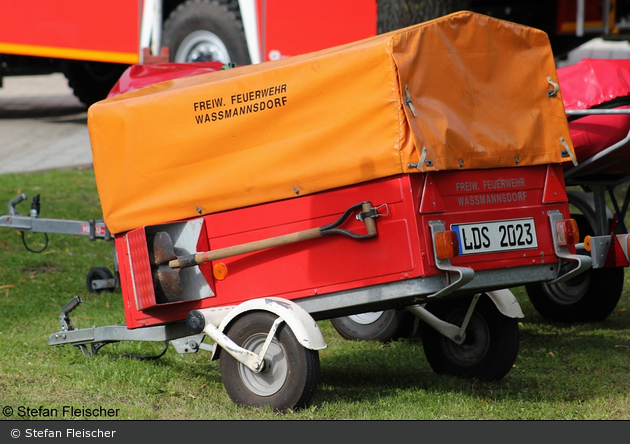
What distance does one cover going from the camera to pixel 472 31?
178 inches

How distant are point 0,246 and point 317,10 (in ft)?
16.7

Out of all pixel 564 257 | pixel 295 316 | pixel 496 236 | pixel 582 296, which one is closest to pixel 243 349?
pixel 295 316

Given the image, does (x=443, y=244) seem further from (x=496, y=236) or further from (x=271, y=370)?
(x=271, y=370)

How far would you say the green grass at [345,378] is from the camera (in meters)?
4.58

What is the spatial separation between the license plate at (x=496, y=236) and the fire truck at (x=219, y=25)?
675cm

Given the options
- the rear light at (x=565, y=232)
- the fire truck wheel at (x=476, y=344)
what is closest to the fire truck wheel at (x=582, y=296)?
the fire truck wheel at (x=476, y=344)

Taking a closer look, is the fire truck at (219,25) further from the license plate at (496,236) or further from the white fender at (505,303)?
the license plate at (496,236)

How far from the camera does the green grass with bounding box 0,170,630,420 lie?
4578 mm

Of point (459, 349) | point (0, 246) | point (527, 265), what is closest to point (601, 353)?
point (459, 349)

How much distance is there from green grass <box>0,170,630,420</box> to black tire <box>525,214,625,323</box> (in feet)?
0.33

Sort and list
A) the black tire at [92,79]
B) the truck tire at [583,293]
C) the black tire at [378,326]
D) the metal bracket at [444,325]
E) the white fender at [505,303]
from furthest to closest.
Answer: the black tire at [92,79]
the truck tire at [583,293]
the black tire at [378,326]
the metal bracket at [444,325]
the white fender at [505,303]

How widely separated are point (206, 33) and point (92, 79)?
4.22 metres

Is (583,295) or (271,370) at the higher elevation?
(271,370)

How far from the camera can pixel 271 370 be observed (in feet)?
14.8
